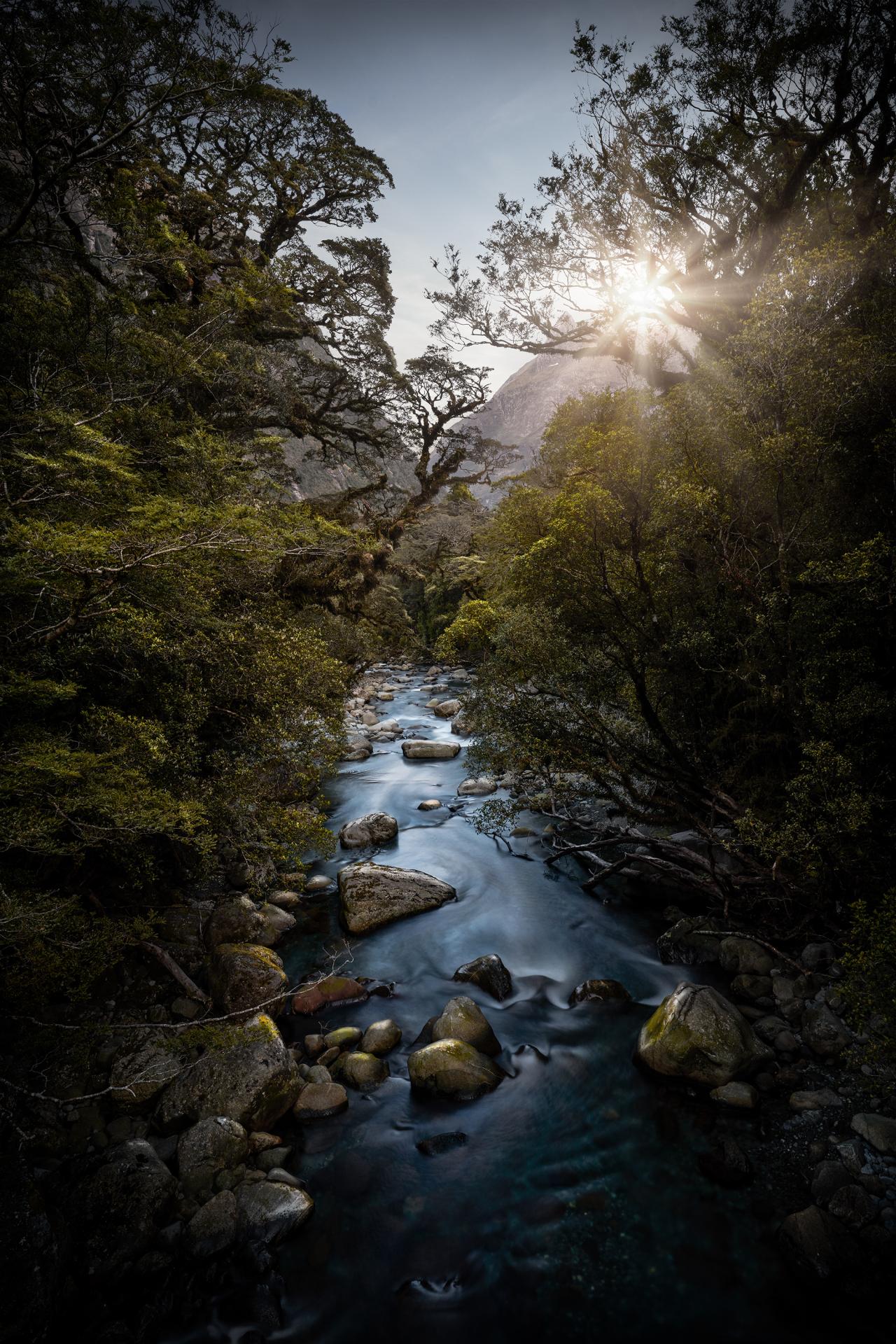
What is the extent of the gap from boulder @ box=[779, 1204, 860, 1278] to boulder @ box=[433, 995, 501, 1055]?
307 centimetres

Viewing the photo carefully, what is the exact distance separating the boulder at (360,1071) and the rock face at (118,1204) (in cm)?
182

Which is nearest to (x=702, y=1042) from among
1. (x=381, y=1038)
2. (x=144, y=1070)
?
(x=381, y=1038)

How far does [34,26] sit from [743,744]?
1251cm

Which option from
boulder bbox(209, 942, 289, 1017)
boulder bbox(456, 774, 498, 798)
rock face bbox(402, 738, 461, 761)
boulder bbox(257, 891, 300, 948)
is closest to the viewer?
boulder bbox(209, 942, 289, 1017)

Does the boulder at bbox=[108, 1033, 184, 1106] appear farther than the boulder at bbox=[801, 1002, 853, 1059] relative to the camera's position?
No

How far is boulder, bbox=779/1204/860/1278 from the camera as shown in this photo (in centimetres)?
377

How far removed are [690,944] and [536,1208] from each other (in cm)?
412

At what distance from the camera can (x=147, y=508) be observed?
525 cm

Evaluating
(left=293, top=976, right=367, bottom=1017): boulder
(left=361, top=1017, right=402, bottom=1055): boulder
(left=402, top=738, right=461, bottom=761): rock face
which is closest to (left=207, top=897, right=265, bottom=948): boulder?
(left=293, top=976, right=367, bottom=1017): boulder

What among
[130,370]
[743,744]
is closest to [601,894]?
[743,744]

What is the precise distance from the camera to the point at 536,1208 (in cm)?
454

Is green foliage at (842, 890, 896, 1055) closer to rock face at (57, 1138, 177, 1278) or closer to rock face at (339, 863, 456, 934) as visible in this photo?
rock face at (57, 1138, 177, 1278)

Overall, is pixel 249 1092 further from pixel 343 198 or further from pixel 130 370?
pixel 343 198

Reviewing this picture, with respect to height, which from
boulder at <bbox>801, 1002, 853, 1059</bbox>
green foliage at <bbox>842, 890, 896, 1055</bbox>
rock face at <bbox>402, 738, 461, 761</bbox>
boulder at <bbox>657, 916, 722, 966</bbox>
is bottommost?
rock face at <bbox>402, 738, 461, 761</bbox>
